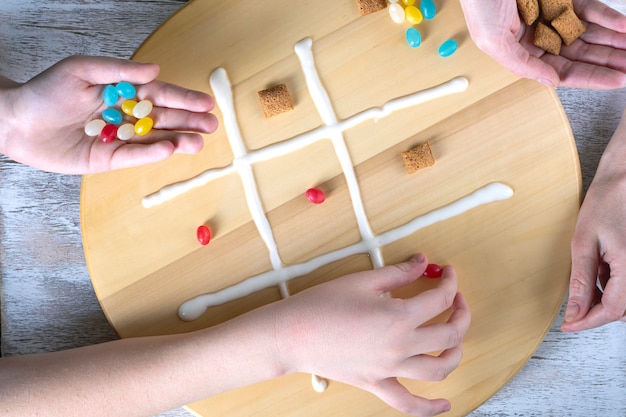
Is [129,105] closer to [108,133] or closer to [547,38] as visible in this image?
[108,133]

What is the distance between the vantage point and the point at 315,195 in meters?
1.14

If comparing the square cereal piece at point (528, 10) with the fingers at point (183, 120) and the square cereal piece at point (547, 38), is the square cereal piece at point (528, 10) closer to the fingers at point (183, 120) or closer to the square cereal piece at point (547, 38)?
the square cereal piece at point (547, 38)

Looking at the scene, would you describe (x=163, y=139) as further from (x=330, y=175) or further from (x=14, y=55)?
(x=14, y=55)

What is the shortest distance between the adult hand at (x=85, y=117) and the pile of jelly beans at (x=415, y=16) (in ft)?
1.41

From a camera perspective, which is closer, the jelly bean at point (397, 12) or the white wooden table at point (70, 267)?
the jelly bean at point (397, 12)

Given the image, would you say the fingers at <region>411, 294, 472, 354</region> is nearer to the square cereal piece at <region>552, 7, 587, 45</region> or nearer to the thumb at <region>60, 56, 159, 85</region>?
the square cereal piece at <region>552, 7, 587, 45</region>

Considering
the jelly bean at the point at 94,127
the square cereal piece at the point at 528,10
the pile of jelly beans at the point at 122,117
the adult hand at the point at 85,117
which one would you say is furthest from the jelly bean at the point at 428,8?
the jelly bean at the point at 94,127

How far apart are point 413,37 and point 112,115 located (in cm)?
64

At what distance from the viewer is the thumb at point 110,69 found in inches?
40.8

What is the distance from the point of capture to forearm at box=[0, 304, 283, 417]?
107 centimetres

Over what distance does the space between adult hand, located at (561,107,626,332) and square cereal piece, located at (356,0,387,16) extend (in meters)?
0.59

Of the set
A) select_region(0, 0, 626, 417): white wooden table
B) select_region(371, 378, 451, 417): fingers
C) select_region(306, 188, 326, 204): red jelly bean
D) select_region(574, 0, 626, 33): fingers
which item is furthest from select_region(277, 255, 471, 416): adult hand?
select_region(574, 0, 626, 33): fingers

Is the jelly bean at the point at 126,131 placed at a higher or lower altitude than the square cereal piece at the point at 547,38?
higher

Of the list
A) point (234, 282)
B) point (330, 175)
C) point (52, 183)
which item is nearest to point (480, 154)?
point (330, 175)
